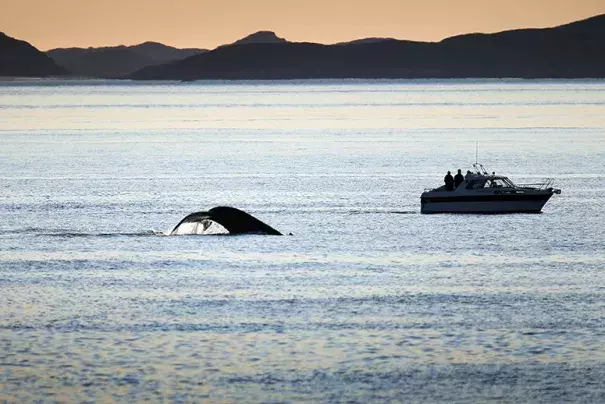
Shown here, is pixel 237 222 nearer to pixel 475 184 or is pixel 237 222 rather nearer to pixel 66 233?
pixel 66 233

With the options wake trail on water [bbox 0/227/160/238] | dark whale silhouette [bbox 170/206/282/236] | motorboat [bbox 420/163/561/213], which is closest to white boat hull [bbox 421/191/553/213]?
motorboat [bbox 420/163/561/213]

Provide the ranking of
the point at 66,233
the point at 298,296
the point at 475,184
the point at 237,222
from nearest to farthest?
the point at 298,296 → the point at 237,222 → the point at 66,233 → the point at 475,184

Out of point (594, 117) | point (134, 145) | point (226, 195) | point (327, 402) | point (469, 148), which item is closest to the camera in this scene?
point (327, 402)

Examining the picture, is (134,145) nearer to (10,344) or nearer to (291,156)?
(291,156)

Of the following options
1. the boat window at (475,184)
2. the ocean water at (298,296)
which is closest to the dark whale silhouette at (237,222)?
the ocean water at (298,296)

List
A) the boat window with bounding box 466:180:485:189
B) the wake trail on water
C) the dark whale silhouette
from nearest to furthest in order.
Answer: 1. the dark whale silhouette
2. the wake trail on water
3. the boat window with bounding box 466:180:485:189

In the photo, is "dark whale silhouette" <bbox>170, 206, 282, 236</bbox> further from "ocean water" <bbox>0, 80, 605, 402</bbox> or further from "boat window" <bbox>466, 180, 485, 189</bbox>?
"boat window" <bbox>466, 180, 485, 189</bbox>

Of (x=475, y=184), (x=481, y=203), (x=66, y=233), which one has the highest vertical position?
(x=475, y=184)

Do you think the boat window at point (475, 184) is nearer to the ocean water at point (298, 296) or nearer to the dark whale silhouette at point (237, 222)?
the ocean water at point (298, 296)

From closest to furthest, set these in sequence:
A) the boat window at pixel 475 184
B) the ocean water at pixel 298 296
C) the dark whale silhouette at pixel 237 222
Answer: the ocean water at pixel 298 296, the dark whale silhouette at pixel 237 222, the boat window at pixel 475 184

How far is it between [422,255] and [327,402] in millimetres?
21871

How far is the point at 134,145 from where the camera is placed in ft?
449

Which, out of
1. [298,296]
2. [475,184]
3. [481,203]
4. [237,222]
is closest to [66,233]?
[237,222]

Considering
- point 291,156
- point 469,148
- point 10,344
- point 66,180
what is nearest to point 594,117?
point 469,148
